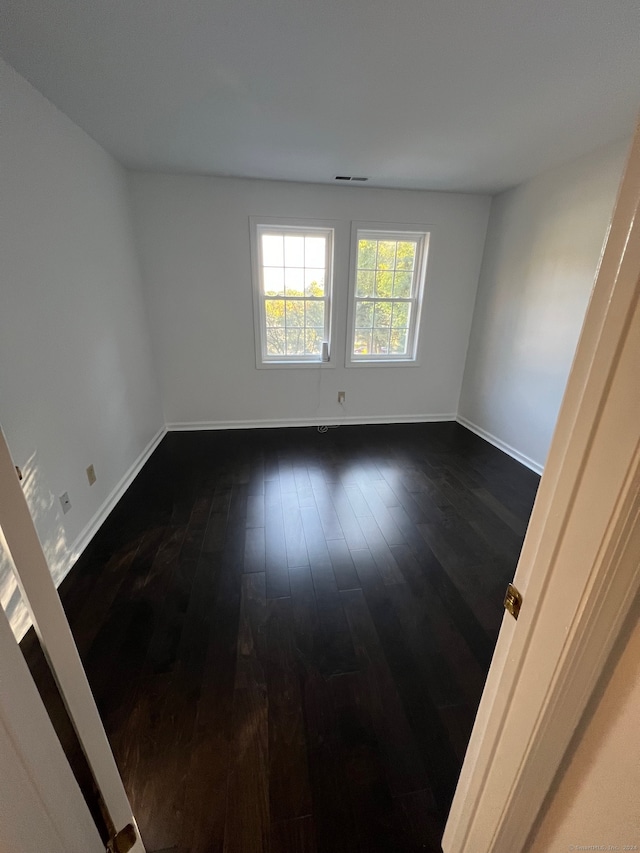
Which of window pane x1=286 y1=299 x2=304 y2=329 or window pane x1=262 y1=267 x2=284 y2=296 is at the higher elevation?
window pane x1=262 y1=267 x2=284 y2=296

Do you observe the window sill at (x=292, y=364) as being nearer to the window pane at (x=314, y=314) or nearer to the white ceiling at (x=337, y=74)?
the window pane at (x=314, y=314)

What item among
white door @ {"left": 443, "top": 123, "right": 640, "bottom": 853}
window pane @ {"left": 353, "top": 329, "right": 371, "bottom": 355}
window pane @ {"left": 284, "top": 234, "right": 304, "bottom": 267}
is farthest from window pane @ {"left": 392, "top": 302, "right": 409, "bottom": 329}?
white door @ {"left": 443, "top": 123, "right": 640, "bottom": 853}

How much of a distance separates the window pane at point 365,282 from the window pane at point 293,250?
2.11ft

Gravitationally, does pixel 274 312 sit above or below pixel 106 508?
above

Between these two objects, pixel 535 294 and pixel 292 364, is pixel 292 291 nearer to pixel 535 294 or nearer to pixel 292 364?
pixel 292 364

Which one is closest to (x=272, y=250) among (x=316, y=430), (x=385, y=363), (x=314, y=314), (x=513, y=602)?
(x=314, y=314)

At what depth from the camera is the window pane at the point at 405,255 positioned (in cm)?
361

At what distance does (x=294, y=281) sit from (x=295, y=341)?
63 centimetres

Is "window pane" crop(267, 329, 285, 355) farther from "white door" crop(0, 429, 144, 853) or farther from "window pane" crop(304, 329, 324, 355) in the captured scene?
"white door" crop(0, 429, 144, 853)

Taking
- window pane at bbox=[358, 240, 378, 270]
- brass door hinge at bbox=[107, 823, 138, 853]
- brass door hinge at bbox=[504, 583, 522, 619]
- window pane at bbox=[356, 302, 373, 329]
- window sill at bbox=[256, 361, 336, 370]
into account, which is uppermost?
window pane at bbox=[358, 240, 378, 270]

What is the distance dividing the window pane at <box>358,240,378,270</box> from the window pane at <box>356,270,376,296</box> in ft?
0.20

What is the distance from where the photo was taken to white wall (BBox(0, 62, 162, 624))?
1.55 metres

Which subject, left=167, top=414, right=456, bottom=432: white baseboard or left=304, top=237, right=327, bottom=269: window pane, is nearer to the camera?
left=304, top=237, right=327, bottom=269: window pane

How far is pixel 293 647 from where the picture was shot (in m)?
1.43
